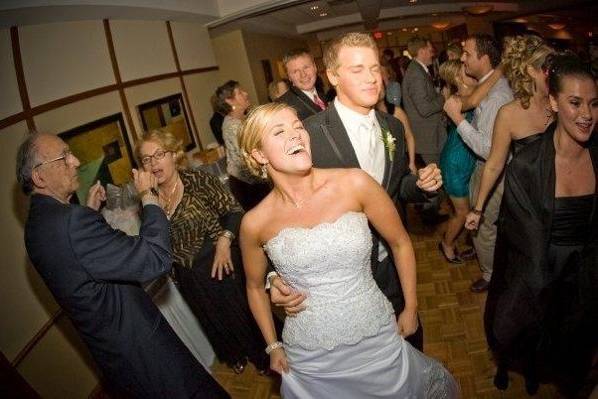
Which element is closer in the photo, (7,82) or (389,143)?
(389,143)

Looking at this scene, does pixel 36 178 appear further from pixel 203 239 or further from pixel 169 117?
pixel 169 117

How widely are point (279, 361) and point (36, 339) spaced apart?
6.02 ft

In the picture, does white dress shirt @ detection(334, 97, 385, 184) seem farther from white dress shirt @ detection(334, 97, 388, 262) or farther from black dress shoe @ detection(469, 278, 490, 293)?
black dress shoe @ detection(469, 278, 490, 293)

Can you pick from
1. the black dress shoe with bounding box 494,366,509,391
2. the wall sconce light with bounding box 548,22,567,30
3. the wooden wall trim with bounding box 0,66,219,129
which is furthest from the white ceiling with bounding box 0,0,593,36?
the black dress shoe with bounding box 494,366,509,391

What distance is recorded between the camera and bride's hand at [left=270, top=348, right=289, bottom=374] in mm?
1684

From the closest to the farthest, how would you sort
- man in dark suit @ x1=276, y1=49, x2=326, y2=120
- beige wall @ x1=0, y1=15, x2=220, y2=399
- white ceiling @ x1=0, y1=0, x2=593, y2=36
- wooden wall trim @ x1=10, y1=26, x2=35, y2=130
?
beige wall @ x1=0, y1=15, x2=220, y2=399, wooden wall trim @ x1=10, y1=26, x2=35, y2=130, white ceiling @ x1=0, y1=0, x2=593, y2=36, man in dark suit @ x1=276, y1=49, x2=326, y2=120

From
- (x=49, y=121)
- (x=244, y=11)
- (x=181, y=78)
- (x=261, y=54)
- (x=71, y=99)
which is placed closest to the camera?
(x=49, y=121)

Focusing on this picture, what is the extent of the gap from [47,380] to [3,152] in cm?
154

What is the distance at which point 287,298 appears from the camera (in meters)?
1.55

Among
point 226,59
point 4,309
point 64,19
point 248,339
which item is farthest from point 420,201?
point 226,59

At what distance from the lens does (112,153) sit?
3672 mm

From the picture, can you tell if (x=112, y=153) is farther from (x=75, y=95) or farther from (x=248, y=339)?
(x=248, y=339)

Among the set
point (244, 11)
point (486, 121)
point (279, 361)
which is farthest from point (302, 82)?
point (244, 11)

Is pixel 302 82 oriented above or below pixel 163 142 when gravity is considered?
above
